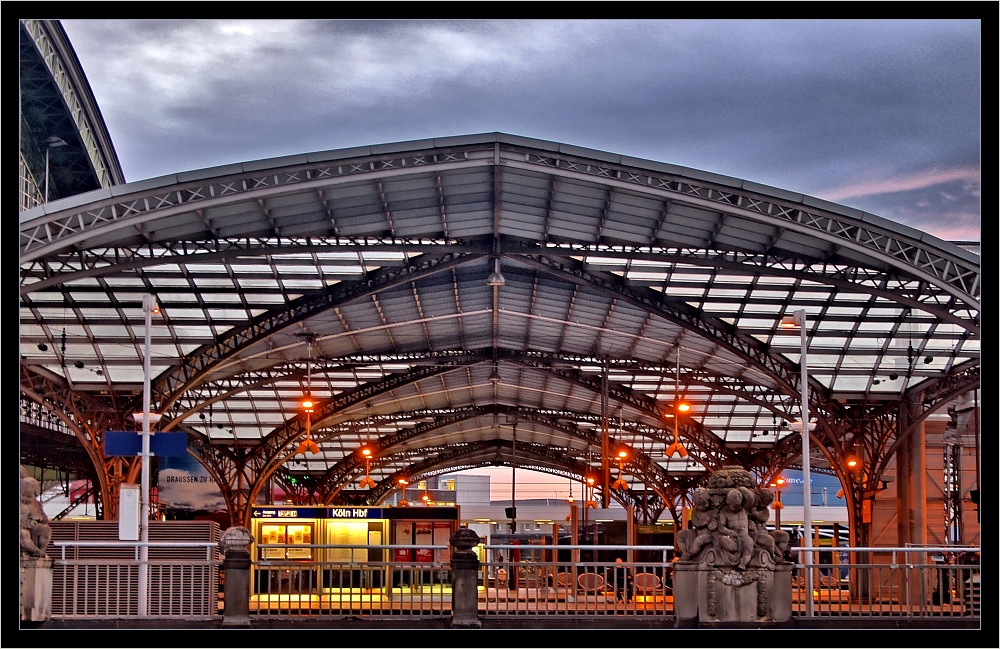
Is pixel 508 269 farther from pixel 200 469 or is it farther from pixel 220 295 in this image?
pixel 200 469

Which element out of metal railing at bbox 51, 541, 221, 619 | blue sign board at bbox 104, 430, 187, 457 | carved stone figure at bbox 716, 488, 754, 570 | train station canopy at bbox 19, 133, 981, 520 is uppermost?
train station canopy at bbox 19, 133, 981, 520

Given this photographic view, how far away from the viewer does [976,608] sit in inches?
756

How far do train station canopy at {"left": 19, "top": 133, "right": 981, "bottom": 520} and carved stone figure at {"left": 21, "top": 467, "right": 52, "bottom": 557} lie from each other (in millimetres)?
10425

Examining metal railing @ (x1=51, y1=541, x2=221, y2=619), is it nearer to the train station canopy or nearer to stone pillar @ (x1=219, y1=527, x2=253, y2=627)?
stone pillar @ (x1=219, y1=527, x2=253, y2=627)

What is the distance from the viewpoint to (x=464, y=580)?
55.0ft

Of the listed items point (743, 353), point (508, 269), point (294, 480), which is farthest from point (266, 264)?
point (294, 480)

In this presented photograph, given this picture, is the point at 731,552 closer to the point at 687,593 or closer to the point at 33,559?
the point at 687,593

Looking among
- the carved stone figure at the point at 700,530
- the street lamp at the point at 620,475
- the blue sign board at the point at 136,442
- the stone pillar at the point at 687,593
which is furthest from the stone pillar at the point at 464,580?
the street lamp at the point at 620,475

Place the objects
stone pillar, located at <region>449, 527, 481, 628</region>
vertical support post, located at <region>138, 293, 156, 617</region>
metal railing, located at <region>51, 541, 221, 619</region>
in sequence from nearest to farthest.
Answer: stone pillar, located at <region>449, 527, 481, 628</region>
metal railing, located at <region>51, 541, 221, 619</region>
vertical support post, located at <region>138, 293, 156, 617</region>

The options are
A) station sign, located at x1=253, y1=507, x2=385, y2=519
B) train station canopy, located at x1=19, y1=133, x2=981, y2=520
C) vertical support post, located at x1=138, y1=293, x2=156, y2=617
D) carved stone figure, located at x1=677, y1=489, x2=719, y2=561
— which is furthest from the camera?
station sign, located at x1=253, y1=507, x2=385, y2=519

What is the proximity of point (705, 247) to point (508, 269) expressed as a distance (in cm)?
837

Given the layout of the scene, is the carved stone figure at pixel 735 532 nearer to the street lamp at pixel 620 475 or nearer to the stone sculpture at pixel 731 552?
the stone sculpture at pixel 731 552

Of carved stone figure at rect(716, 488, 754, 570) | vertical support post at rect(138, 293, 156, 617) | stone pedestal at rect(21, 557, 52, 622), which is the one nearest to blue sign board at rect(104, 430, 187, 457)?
vertical support post at rect(138, 293, 156, 617)

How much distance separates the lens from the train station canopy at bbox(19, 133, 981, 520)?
30266mm
